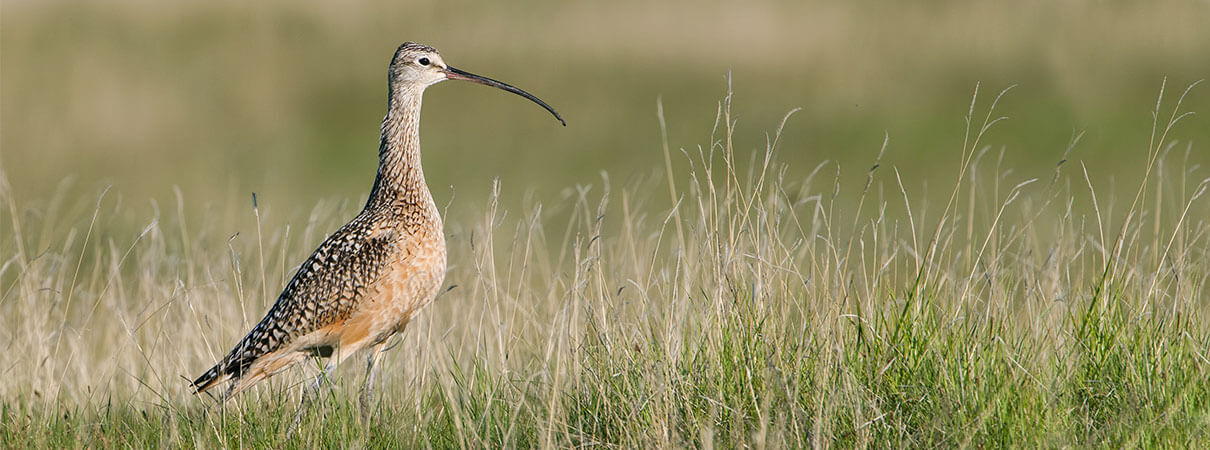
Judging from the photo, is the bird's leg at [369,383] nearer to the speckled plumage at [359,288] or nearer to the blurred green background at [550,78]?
the speckled plumage at [359,288]

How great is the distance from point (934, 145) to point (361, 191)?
307 inches

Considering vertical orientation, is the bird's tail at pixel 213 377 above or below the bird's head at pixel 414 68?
below

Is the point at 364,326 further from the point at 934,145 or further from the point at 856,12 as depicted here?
the point at 856,12

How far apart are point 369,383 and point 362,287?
404 millimetres

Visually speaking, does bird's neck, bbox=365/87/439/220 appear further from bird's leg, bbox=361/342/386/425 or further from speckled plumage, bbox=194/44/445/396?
bird's leg, bbox=361/342/386/425

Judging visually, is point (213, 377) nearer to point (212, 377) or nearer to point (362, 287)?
point (212, 377)

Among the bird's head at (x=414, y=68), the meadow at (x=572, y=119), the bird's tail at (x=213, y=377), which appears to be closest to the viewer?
the bird's tail at (x=213, y=377)

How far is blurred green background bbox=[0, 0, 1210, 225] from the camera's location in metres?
17.0

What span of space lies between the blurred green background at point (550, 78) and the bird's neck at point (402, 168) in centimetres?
1075

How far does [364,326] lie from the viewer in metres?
5.15

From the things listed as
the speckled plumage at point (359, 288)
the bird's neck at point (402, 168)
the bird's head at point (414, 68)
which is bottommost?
the speckled plumage at point (359, 288)

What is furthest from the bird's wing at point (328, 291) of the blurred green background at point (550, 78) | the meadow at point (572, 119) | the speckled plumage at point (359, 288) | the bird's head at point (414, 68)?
the blurred green background at point (550, 78)

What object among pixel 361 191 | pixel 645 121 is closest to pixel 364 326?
pixel 361 191

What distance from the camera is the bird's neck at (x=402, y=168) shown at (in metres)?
5.24
